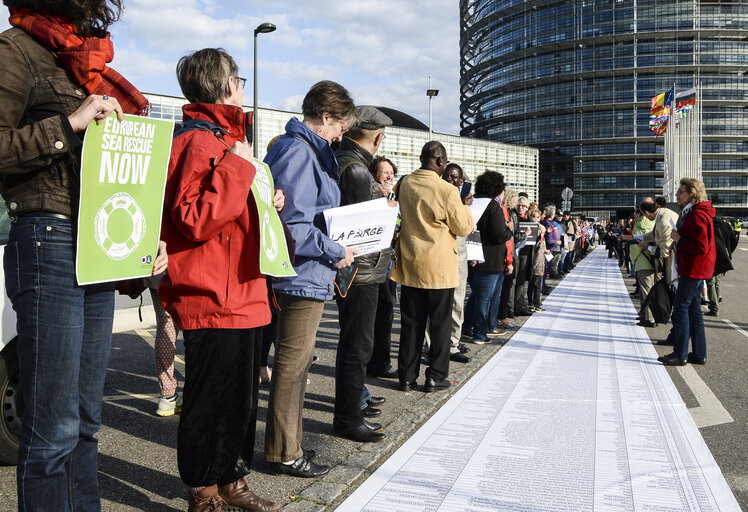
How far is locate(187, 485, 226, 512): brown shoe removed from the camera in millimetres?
2550

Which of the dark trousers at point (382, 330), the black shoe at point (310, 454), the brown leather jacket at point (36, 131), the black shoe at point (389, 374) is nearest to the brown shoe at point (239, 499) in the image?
the black shoe at point (310, 454)

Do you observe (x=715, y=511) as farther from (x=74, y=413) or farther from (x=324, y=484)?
(x=74, y=413)

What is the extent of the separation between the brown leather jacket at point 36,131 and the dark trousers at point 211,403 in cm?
80

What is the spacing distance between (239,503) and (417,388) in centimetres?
258

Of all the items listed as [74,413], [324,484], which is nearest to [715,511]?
[324,484]

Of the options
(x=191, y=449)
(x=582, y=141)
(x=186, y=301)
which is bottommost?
(x=191, y=449)

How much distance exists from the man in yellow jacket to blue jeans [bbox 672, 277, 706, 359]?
280 cm

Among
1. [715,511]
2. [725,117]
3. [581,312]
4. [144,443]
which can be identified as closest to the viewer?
[715,511]

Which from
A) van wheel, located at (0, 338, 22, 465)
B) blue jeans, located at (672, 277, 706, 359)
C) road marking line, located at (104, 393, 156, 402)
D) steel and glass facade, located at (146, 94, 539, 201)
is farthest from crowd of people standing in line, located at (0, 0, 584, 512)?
steel and glass facade, located at (146, 94, 539, 201)

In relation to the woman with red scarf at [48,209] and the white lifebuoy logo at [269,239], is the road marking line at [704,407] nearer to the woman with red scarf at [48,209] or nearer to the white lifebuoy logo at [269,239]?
the white lifebuoy logo at [269,239]

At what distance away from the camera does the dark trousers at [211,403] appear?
8.07 feet

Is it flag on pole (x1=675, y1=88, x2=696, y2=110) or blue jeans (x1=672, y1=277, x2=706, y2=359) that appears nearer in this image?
blue jeans (x1=672, y1=277, x2=706, y2=359)

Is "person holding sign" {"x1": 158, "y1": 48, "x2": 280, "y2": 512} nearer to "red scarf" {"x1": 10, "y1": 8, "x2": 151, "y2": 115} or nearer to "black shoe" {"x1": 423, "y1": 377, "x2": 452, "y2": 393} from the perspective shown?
"red scarf" {"x1": 10, "y1": 8, "x2": 151, "y2": 115}

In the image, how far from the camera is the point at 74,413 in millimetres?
1999
